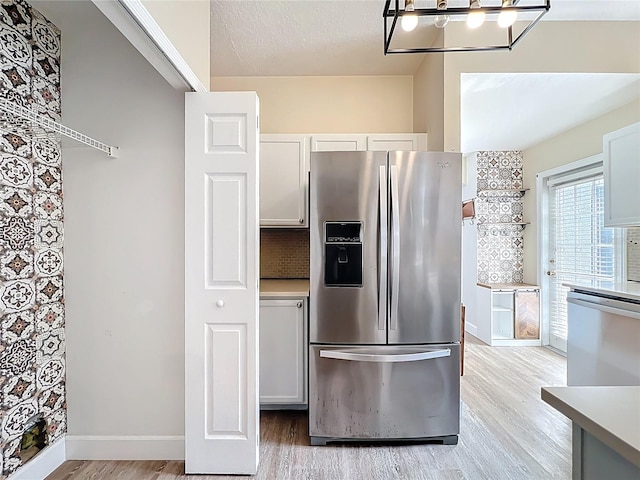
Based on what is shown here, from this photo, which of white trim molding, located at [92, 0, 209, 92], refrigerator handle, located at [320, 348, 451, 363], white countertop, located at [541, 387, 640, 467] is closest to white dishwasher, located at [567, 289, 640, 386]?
refrigerator handle, located at [320, 348, 451, 363]

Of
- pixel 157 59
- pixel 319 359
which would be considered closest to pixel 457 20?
pixel 157 59

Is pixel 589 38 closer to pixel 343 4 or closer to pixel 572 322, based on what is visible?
pixel 343 4

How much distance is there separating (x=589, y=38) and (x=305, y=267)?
274 cm

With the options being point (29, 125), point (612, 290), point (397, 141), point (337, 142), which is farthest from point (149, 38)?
point (612, 290)

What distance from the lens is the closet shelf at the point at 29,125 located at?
1.46 m

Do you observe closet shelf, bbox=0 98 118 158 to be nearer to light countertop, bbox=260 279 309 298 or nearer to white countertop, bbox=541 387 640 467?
light countertop, bbox=260 279 309 298

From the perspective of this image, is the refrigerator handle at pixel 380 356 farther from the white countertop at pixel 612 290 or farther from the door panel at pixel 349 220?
the white countertop at pixel 612 290

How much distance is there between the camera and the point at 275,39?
261 cm

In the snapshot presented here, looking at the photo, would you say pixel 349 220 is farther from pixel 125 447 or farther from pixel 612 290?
pixel 125 447

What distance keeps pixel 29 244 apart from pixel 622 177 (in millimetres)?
3846

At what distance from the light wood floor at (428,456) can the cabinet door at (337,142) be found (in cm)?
208

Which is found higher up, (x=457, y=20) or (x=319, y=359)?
(x=457, y=20)

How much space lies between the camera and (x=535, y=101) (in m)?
3.10

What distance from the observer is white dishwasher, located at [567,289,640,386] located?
6.89 ft
